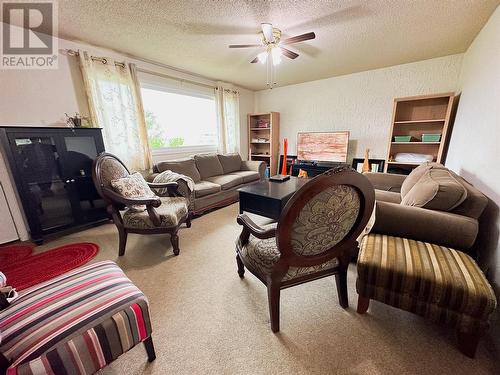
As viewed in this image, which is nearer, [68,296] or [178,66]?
[68,296]

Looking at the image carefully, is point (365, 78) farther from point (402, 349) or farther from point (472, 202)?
point (402, 349)

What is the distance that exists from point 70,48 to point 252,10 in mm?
2311

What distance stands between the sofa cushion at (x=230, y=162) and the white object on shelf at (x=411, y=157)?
2876 mm

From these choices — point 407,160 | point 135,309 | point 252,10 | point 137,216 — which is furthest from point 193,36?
point 407,160

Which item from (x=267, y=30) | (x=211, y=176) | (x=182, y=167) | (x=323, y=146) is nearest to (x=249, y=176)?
(x=211, y=176)

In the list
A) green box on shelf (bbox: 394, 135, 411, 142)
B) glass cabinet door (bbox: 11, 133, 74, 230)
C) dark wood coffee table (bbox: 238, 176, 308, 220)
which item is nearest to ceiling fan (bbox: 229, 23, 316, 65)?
dark wood coffee table (bbox: 238, 176, 308, 220)

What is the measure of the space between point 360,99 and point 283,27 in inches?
95.3

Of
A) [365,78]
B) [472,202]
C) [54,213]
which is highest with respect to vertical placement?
[365,78]

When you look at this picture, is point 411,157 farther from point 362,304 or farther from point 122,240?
point 122,240

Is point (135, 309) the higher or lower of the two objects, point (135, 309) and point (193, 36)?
the lower

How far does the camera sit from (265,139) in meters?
5.04

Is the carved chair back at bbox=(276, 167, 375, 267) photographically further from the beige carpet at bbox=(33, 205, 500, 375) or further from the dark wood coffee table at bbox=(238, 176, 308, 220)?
the dark wood coffee table at bbox=(238, 176, 308, 220)

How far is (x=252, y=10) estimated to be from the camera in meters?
1.82

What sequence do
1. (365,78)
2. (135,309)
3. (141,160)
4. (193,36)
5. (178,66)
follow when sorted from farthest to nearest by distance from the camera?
(365,78) < (178,66) < (141,160) < (193,36) < (135,309)
